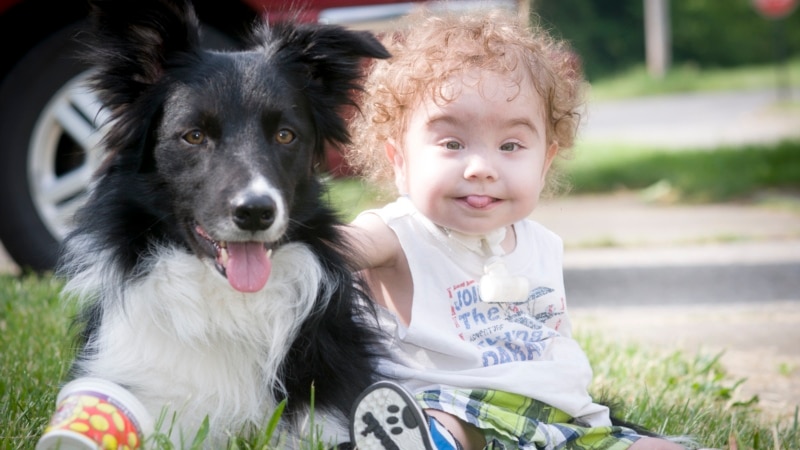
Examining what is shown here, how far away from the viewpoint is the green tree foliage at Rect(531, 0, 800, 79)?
1346 inches

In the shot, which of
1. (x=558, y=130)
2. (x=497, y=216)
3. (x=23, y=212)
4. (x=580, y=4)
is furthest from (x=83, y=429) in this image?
(x=580, y=4)

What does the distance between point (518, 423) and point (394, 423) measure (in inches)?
16.7

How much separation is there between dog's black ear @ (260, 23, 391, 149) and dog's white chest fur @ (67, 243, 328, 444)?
0.45 metres

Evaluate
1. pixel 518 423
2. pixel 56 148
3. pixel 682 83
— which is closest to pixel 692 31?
pixel 682 83

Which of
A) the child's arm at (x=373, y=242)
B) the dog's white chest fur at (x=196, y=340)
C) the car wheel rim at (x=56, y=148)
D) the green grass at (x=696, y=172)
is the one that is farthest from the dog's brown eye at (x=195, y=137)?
the green grass at (x=696, y=172)

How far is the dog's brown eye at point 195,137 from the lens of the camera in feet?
8.71

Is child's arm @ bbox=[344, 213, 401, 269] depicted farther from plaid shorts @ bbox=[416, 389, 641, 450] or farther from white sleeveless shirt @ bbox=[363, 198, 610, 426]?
plaid shorts @ bbox=[416, 389, 641, 450]

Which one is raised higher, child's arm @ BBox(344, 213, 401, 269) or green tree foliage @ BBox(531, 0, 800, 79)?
green tree foliage @ BBox(531, 0, 800, 79)

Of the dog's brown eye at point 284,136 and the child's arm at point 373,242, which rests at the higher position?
the dog's brown eye at point 284,136

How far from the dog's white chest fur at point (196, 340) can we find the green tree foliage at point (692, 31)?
32.5m

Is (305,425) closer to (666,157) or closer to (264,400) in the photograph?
(264,400)

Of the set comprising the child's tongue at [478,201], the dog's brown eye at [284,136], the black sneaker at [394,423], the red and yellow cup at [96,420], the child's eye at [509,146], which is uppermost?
the dog's brown eye at [284,136]

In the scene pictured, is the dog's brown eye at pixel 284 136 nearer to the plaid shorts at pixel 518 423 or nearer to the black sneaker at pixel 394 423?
the black sneaker at pixel 394 423

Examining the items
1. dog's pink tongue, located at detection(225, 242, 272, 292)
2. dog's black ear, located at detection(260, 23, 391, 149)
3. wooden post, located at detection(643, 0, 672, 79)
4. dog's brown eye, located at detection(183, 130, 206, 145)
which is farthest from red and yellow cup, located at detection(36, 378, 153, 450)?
wooden post, located at detection(643, 0, 672, 79)
